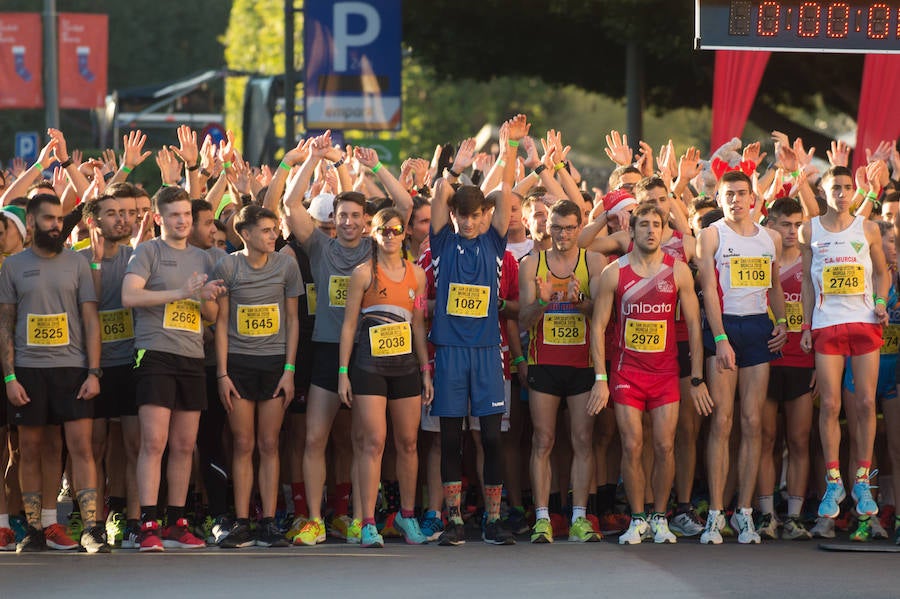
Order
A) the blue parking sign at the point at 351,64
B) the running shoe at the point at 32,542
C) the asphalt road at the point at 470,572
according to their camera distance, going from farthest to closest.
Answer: the blue parking sign at the point at 351,64
the running shoe at the point at 32,542
the asphalt road at the point at 470,572

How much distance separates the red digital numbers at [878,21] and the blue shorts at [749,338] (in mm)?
2744

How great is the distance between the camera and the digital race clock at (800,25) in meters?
12.0

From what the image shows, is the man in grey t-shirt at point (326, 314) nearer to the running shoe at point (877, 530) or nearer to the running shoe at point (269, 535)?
the running shoe at point (269, 535)

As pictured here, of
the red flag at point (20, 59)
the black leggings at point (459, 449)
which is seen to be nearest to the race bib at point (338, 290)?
the black leggings at point (459, 449)

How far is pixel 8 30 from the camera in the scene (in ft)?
97.6

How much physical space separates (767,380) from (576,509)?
1.47m

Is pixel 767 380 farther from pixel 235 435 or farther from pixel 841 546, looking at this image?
pixel 235 435

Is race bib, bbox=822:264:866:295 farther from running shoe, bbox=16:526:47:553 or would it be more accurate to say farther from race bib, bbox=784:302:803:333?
running shoe, bbox=16:526:47:553

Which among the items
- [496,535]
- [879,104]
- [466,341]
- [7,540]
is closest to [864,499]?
[496,535]

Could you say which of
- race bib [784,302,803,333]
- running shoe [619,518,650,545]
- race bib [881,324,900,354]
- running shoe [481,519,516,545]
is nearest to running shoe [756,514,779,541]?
running shoe [619,518,650,545]

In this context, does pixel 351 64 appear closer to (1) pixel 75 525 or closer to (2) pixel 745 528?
(1) pixel 75 525

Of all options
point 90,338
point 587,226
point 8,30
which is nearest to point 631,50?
point 8,30

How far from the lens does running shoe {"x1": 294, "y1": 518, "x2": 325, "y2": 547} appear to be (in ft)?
34.0

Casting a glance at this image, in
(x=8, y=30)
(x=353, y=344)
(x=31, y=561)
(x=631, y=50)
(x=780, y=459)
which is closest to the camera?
(x=31, y=561)
